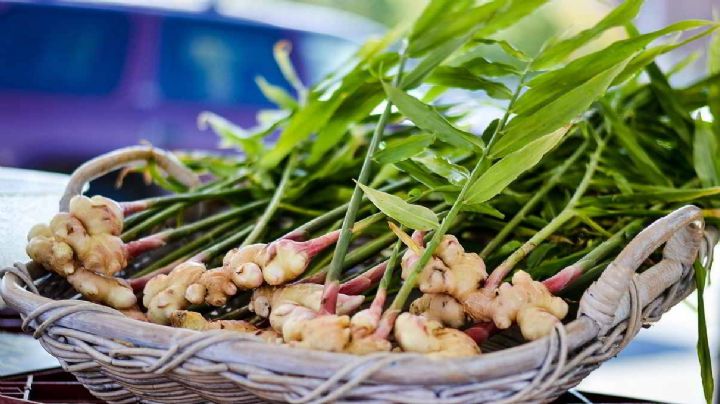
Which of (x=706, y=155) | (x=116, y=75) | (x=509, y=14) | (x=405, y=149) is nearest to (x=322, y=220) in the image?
(x=405, y=149)

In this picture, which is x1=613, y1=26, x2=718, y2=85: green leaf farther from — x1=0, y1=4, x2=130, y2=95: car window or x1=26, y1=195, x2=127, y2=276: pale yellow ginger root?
x1=0, y1=4, x2=130, y2=95: car window

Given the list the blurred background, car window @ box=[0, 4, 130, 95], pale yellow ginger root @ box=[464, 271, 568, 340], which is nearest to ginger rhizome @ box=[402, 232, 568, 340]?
pale yellow ginger root @ box=[464, 271, 568, 340]

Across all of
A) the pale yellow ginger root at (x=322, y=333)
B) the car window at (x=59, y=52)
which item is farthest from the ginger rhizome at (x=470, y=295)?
the car window at (x=59, y=52)

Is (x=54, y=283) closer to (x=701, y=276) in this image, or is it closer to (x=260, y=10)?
(x=701, y=276)

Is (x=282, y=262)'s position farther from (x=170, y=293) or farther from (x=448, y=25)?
(x=448, y=25)

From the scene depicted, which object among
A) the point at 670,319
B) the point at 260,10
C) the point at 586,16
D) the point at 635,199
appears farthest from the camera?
the point at 586,16

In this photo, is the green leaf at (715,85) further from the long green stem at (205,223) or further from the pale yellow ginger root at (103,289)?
the pale yellow ginger root at (103,289)

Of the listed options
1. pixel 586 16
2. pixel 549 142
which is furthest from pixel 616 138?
pixel 586 16
